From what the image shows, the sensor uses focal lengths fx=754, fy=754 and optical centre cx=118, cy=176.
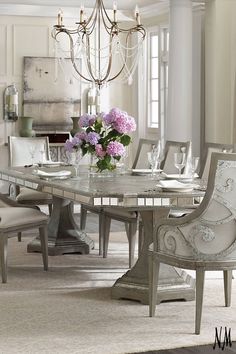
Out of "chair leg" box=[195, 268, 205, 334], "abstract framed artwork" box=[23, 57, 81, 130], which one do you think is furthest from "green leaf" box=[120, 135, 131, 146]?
"abstract framed artwork" box=[23, 57, 81, 130]

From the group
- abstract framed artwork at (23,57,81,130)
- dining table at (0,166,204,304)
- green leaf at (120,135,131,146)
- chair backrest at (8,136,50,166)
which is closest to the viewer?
dining table at (0,166,204,304)

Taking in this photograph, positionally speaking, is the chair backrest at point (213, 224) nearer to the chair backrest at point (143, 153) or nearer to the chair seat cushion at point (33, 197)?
the chair seat cushion at point (33, 197)

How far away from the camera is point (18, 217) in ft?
17.4

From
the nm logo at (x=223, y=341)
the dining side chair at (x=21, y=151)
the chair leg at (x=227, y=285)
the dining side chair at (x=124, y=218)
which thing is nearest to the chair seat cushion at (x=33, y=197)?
A: the dining side chair at (x=21, y=151)

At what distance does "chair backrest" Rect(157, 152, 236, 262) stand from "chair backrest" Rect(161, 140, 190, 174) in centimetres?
217

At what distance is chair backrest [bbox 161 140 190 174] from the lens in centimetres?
625

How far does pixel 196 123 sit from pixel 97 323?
16.5 feet

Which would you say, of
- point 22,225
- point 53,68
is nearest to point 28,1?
point 53,68

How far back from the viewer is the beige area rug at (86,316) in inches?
150

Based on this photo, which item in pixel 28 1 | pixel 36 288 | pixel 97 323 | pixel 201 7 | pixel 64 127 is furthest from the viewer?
pixel 64 127

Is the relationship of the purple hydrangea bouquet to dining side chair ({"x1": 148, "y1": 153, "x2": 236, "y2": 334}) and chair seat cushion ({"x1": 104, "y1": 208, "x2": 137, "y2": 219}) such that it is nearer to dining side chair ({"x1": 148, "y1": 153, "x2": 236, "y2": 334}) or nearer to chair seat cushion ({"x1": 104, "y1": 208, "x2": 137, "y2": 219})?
chair seat cushion ({"x1": 104, "y1": 208, "x2": 137, "y2": 219})

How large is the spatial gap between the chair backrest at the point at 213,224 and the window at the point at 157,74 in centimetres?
595

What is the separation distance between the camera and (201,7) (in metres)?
8.77

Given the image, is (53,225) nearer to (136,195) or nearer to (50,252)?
(50,252)
